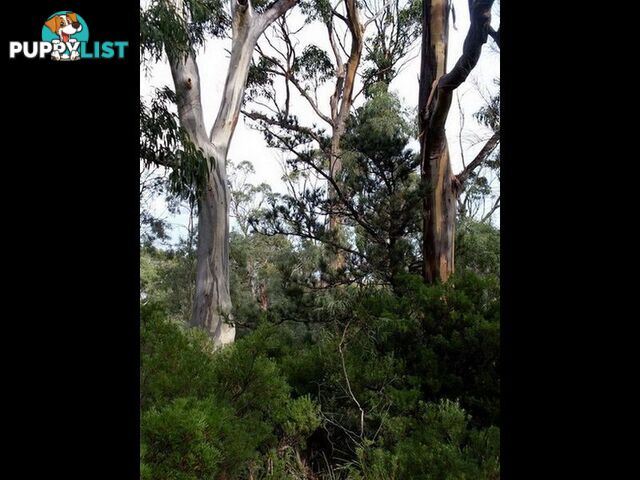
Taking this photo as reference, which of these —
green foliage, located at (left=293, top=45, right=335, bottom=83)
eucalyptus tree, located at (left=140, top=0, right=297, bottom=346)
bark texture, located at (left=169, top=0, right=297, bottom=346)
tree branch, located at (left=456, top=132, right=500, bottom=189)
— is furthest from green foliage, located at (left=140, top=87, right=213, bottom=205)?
green foliage, located at (left=293, top=45, right=335, bottom=83)

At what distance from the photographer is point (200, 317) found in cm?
439

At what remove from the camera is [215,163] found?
4457mm

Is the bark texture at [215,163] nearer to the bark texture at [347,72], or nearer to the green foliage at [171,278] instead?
the bark texture at [347,72]

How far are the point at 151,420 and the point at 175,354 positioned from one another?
459 mm
